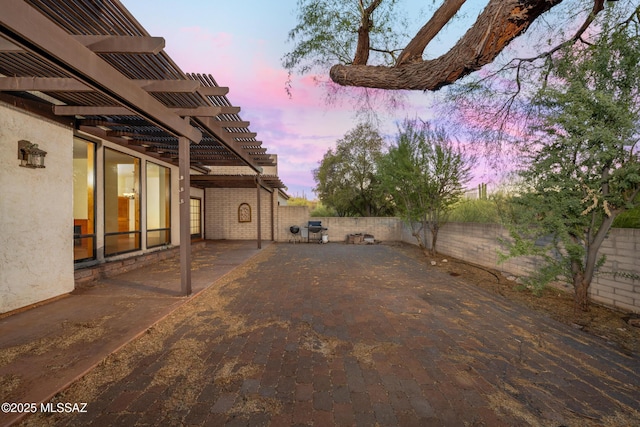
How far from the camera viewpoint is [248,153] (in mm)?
7184

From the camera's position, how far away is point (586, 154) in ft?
11.2

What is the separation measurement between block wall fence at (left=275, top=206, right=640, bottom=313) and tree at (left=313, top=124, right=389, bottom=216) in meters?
2.42

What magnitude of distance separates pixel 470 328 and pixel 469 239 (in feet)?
16.8

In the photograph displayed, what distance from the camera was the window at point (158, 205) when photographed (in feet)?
25.8

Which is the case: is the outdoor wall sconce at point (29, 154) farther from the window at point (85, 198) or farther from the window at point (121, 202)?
the window at point (121, 202)

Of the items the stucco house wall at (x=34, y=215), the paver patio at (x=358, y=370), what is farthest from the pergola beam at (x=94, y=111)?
the paver patio at (x=358, y=370)

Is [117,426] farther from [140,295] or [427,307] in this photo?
[427,307]

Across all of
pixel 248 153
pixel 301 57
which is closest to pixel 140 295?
pixel 248 153

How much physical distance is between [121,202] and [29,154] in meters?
3.45

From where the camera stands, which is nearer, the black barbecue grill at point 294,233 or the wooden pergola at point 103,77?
the wooden pergola at point 103,77

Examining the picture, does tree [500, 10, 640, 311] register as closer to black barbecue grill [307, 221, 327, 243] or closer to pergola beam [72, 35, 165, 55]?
pergola beam [72, 35, 165, 55]

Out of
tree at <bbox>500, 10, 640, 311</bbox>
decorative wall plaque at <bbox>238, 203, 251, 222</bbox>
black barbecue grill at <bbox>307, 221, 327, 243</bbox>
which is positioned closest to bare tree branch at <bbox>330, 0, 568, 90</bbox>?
tree at <bbox>500, 10, 640, 311</bbox>

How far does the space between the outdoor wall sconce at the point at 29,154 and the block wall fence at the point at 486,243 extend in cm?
706

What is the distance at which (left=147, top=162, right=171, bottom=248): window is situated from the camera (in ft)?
25.8
